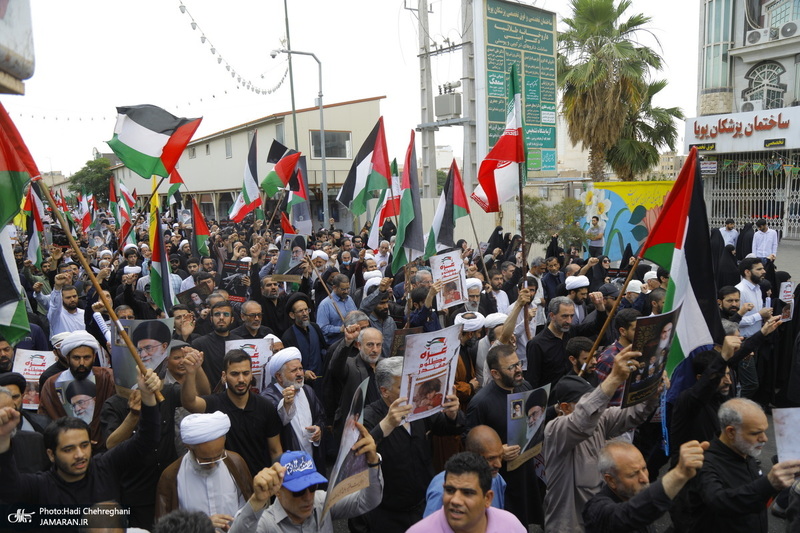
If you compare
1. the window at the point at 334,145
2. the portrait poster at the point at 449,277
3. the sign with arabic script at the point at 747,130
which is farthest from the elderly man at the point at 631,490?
the window at the point at 334,145

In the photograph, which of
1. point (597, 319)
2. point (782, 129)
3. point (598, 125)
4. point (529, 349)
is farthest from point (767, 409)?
point (782, 129)

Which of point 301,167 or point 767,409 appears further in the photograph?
point 301,167

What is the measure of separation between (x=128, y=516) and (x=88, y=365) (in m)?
1.21

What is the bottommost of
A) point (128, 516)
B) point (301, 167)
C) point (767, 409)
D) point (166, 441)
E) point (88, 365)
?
point (767, 409)

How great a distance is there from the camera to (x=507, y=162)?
21.6 feet

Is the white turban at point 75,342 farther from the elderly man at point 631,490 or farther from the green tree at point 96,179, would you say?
the green tree at point 96,179

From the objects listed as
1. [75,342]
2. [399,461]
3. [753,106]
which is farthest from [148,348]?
[753,106]

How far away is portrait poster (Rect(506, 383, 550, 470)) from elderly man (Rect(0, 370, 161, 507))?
1.99 metres

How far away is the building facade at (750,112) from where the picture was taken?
23406 millimetres

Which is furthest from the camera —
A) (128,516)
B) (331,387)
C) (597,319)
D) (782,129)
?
(782,129)

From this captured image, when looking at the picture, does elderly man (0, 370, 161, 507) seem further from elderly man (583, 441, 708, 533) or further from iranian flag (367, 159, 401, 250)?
iranian flag (367, 159, 401, 250)

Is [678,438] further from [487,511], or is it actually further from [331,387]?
[331,387]

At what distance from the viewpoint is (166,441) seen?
3.88m

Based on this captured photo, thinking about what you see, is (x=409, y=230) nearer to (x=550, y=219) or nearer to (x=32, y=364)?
(x=32, y=364)
